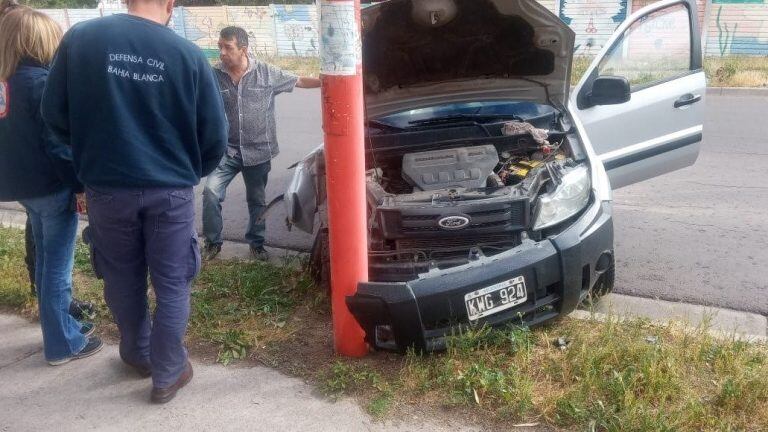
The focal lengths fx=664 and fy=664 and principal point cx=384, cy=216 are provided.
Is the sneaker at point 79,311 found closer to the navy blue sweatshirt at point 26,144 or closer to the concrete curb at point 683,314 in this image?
the navy blue sweatshirt at point 26,144

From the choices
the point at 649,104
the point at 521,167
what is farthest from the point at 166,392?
the point at 649,104

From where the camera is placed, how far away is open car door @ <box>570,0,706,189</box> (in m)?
4.82

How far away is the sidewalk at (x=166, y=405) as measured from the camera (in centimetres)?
297

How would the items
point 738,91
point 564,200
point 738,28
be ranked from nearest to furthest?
point 564,200 < point 738,91 < point 738,28

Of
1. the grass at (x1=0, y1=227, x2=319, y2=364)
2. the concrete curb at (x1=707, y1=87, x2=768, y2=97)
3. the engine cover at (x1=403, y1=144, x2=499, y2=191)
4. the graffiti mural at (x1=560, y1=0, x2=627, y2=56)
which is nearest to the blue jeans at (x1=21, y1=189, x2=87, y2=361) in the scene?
the grass at (x1=0, y1=227, x2=319, y2=364)

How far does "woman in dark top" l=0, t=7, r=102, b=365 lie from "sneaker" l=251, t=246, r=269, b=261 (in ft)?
5.86

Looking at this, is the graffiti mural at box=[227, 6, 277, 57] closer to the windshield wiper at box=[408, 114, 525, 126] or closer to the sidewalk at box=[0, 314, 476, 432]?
the windshield wiper at box=[408, 114, 525, 126]

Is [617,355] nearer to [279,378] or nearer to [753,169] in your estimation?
[279,378]

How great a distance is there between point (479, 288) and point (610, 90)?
2197 mm

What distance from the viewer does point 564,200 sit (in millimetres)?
3539

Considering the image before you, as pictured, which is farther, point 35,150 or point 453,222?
point 453,222

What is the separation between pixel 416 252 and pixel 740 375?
159 cm

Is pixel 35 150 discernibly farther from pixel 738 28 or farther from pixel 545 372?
pixel 738 28

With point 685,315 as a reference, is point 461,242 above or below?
above
